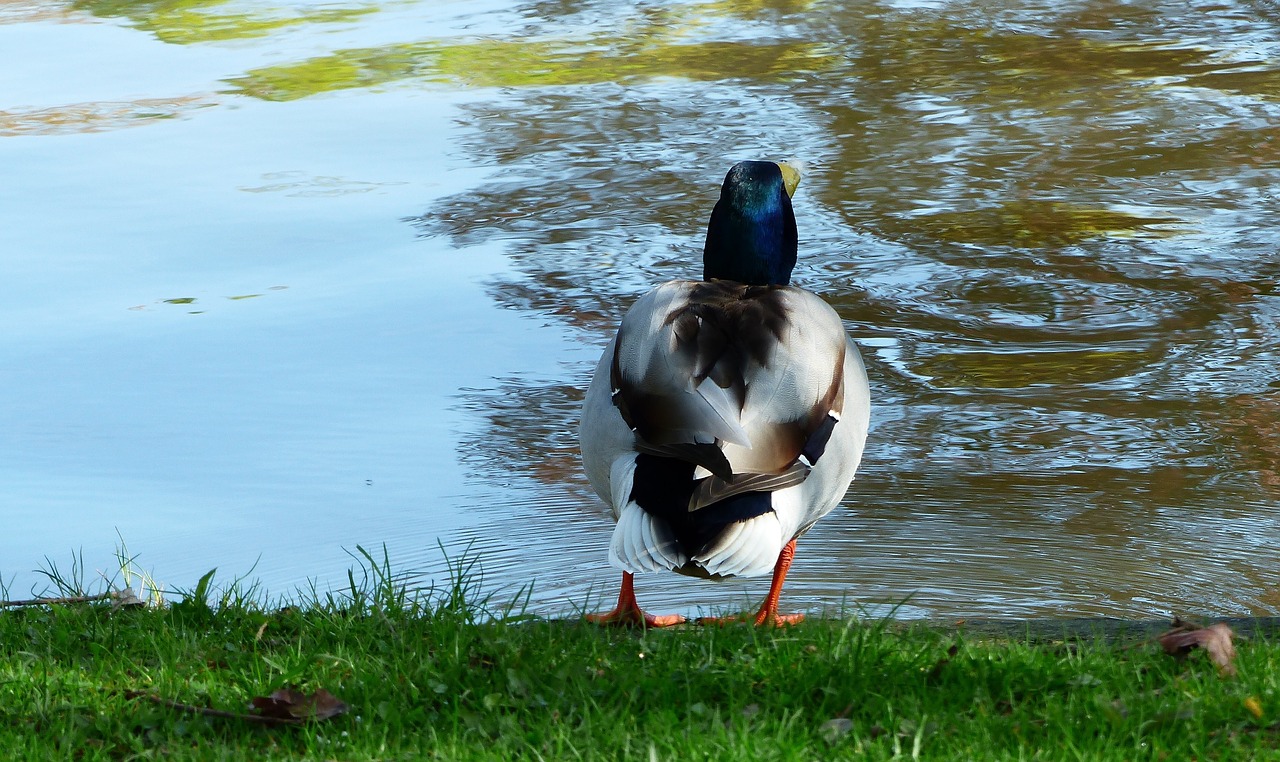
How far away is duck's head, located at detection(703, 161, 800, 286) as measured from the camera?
176 inches

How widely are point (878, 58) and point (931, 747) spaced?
9.14 metres

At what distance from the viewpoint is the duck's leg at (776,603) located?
3553mm

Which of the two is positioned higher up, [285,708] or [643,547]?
[643,547]

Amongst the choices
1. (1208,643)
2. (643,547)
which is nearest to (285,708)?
(643,547)

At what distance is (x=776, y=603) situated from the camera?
4031mm

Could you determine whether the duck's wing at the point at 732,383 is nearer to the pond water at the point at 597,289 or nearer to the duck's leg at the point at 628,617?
the duck's leg at the point at 628,617

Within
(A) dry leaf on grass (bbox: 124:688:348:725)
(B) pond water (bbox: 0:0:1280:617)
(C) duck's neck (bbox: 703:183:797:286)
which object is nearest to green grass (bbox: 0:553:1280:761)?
(A) dry leaf on grass (bbox: 124:688:348:725)

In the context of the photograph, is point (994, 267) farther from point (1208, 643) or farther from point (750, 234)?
point (1208, 643)

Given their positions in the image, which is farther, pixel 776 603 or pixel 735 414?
pixel 776 603

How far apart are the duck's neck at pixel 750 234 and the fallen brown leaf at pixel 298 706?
188 cm

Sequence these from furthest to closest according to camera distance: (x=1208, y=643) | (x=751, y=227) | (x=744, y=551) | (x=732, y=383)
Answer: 1. (x=751, y=227)
2. (x=732, y=383)
3. (x=744, y=551)
4. (x=1208, y=643)

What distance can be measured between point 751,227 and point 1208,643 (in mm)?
1787

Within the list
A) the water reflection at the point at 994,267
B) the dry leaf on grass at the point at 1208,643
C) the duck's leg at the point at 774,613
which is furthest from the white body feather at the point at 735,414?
the dry leaf on grass at the point at 1208,643

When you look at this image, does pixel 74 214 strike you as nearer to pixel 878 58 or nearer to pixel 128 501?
pixel 128 501
